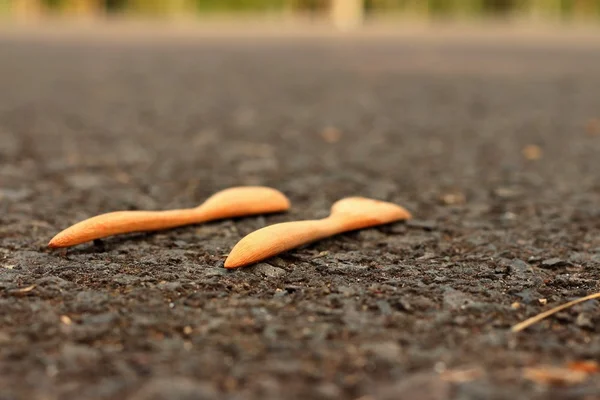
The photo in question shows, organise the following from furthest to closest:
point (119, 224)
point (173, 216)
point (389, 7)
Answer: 1. point (389, 7)
2. point (173, 216)
3. point (119, 224)

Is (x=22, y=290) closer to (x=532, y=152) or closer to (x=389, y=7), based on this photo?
(x=532, y=152)

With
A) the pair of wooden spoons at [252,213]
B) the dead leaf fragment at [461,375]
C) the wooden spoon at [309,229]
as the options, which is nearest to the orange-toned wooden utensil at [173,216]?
the pair of wooden spoons at [252,213]

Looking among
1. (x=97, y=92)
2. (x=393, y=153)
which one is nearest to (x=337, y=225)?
(x=393, y=153)

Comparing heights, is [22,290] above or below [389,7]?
below

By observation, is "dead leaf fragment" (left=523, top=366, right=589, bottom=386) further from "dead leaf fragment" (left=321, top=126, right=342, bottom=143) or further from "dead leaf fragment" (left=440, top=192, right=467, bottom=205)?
"dead leaf fragment" (left=321, top=126, right=342, bottom=143)

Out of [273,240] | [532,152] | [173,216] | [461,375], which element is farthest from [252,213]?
[532,152]

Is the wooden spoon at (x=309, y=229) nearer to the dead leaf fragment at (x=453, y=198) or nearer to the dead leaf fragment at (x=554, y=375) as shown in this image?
the dead leaf fragment at (x=453, y=198)

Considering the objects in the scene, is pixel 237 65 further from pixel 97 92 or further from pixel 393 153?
pixel 393 153
